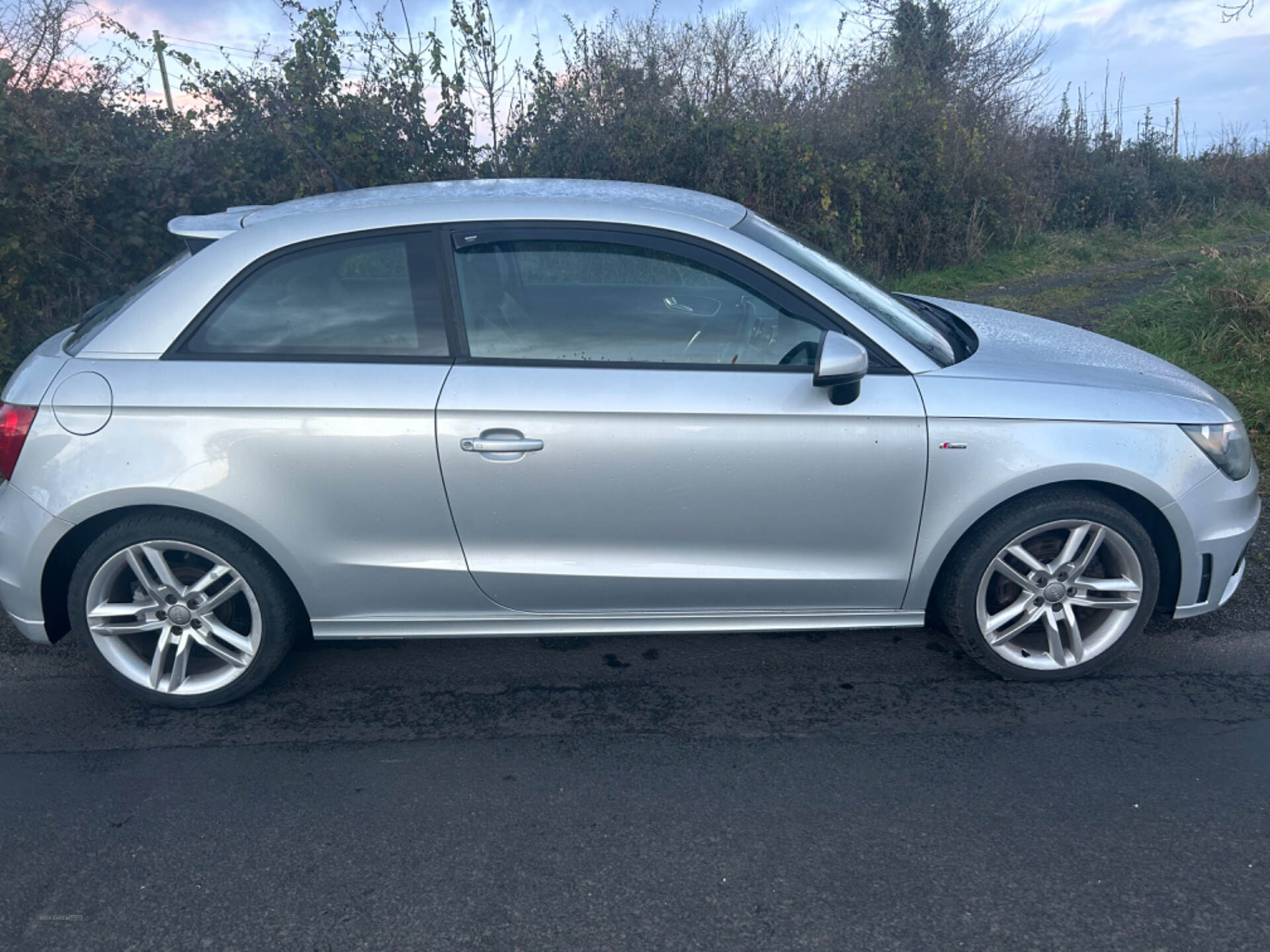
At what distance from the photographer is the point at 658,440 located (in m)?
3.23

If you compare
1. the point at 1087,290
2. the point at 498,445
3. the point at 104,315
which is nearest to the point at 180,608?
the point at 104,315

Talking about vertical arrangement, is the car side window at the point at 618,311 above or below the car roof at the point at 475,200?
below

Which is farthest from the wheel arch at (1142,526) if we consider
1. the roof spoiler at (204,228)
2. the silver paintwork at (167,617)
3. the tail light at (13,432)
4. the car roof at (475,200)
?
the tail light at (13,432)

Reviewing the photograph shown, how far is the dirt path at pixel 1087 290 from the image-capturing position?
29.5 ft

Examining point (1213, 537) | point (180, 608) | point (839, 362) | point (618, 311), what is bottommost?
point (180, 608)

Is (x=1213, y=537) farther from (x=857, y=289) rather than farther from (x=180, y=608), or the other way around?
(x=180, y=608)

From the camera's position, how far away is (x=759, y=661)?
381 centimetres

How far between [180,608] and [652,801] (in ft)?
5.83

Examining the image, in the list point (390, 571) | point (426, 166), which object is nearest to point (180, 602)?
point (390, 571)

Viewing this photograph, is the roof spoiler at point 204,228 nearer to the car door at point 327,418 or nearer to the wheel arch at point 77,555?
the car door at point 327,418

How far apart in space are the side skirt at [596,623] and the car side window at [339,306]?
953mm

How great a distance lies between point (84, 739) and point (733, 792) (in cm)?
221

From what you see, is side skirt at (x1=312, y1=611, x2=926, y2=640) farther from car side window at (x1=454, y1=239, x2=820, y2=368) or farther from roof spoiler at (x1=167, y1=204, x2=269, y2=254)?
roof spoiler at (x1=167, y1=204, x2=269, y2=254)

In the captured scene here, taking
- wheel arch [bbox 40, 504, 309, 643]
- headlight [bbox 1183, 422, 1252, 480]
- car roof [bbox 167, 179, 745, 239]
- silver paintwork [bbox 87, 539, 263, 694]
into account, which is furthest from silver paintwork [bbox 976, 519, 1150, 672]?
silver paintwork [bbox 87, 539, 263, 694]
